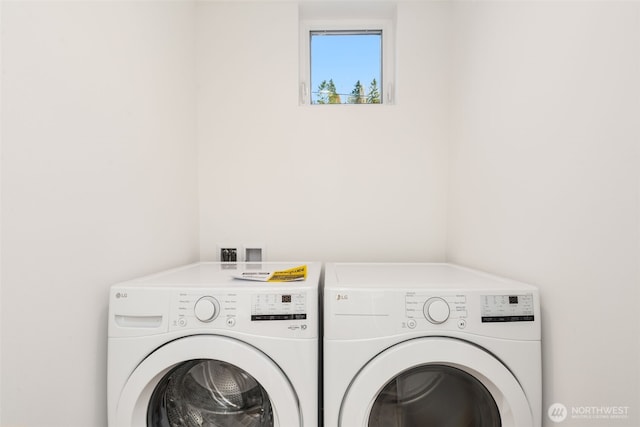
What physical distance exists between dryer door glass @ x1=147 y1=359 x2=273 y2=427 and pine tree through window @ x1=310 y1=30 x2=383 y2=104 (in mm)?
1414

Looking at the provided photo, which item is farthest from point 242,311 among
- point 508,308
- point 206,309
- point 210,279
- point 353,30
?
point 353,30

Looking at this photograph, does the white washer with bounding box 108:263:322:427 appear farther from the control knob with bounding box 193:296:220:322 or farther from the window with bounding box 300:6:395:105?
the window with bounding box 300:6:395:105

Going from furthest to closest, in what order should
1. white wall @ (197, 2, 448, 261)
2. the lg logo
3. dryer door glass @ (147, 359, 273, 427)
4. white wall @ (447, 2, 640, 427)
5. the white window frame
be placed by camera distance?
the white window frame → white wall @ (197, 2, 448, 261) → dryer door glass @ (147, 359, 273, 427) → the lg logo → white wall @ (447, 2, 640, 427)

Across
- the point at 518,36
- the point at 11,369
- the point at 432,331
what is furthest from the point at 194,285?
the point at 518,36

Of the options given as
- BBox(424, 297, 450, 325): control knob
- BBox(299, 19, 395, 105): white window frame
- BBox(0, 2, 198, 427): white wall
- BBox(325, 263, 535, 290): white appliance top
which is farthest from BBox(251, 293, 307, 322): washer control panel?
BBox(299, 19, 395, 105): white window frame

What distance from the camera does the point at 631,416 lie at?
717 millimetres

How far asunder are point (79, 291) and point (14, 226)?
263mm

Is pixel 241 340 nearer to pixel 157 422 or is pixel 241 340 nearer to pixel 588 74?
pixel 157 422

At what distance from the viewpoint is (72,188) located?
2.93 feet

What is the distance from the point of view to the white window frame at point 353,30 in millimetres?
1770

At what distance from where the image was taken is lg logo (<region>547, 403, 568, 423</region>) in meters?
0.90

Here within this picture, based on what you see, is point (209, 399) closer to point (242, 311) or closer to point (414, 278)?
point (242, 311)

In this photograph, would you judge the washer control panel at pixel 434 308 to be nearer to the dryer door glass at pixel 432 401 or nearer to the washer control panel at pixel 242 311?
the dryer door glass at pixel 432 401

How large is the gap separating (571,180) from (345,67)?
1.33m
